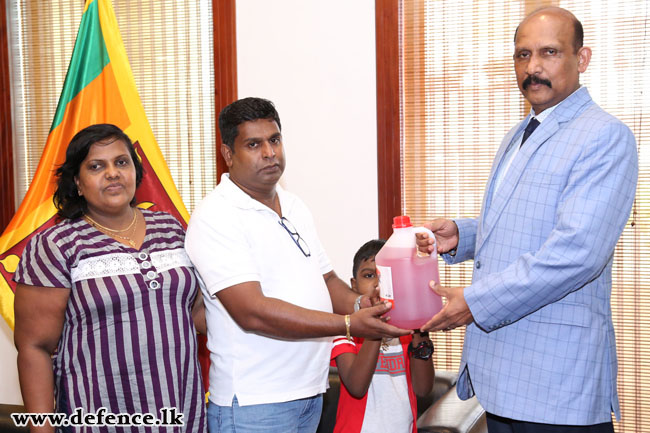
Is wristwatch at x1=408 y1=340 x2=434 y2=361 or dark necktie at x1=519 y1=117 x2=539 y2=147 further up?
dark necktie at x1=519 y1=117 x2=539 y2=147

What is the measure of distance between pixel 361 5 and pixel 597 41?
1126 millimetres

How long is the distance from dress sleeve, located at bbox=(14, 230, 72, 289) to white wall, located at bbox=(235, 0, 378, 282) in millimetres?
1664

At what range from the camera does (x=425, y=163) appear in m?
3.32

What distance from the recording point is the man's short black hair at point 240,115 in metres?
1.96

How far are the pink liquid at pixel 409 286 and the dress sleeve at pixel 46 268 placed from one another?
2.99 feet

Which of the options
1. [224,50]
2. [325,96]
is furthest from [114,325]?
[224,50]

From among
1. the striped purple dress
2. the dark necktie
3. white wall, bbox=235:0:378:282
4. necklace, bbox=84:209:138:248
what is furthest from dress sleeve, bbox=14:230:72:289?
white wall, bbox=235:0:378:282

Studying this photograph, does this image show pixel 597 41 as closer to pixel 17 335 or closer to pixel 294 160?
pixel 294 160

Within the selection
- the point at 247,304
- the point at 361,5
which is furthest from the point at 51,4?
the point at 247,304

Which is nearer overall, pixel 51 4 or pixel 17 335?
pixel 17 335

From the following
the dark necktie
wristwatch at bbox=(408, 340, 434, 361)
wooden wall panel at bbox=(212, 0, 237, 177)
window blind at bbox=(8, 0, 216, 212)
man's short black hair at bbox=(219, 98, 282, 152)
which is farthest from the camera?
window blind at bbox=(8, 0, 216, 212)

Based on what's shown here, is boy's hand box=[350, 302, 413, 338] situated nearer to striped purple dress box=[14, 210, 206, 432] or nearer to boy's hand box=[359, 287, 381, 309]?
boy's hand box=[359, 287, 381, 309]

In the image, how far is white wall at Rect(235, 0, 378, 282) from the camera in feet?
10.8

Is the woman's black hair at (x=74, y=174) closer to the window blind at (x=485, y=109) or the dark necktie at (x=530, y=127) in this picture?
the dark necktie at (x=530, y=127)
